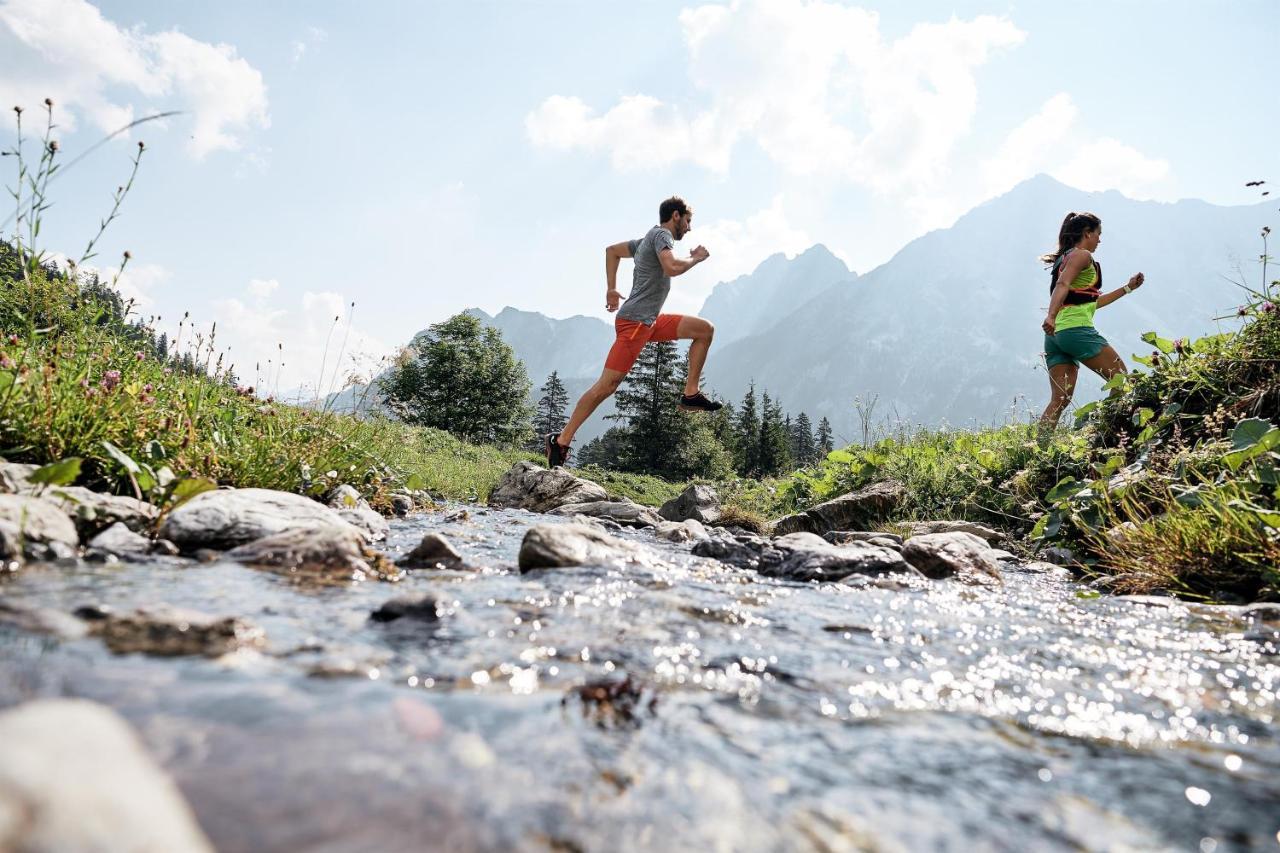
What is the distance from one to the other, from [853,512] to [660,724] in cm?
700

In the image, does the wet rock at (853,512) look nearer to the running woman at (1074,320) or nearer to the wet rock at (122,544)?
the running woman at (1074,320)

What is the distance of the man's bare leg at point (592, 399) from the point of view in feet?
26.6

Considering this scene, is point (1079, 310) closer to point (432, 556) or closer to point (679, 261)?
point (679, 261)

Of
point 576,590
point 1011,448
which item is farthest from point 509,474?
point 576,590

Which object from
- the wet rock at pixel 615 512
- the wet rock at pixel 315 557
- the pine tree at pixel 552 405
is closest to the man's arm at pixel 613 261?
the wet rock at pixel 615 512

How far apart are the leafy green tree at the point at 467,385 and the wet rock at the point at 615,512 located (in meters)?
38.6

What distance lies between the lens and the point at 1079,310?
7.51 meters

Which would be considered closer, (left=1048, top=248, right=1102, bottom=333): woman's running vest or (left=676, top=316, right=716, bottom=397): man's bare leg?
(left=1048, top=248, right=1102, bottom=333): woman's running vest

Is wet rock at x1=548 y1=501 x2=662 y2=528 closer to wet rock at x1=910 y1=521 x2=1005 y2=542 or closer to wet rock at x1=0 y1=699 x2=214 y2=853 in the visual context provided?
wet rock at x1=910 y1=521 x2=1005 y2=542

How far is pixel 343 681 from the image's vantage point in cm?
166

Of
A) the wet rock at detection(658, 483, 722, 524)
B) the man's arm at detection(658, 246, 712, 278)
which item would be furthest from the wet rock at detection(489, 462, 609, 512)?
the man's arm at detection(658, 246, 712, 278)

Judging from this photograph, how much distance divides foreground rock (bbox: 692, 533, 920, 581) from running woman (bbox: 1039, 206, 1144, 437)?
4198 mm

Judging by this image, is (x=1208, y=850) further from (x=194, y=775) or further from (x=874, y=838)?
(x=194, y=775)

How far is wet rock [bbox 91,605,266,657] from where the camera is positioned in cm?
168
